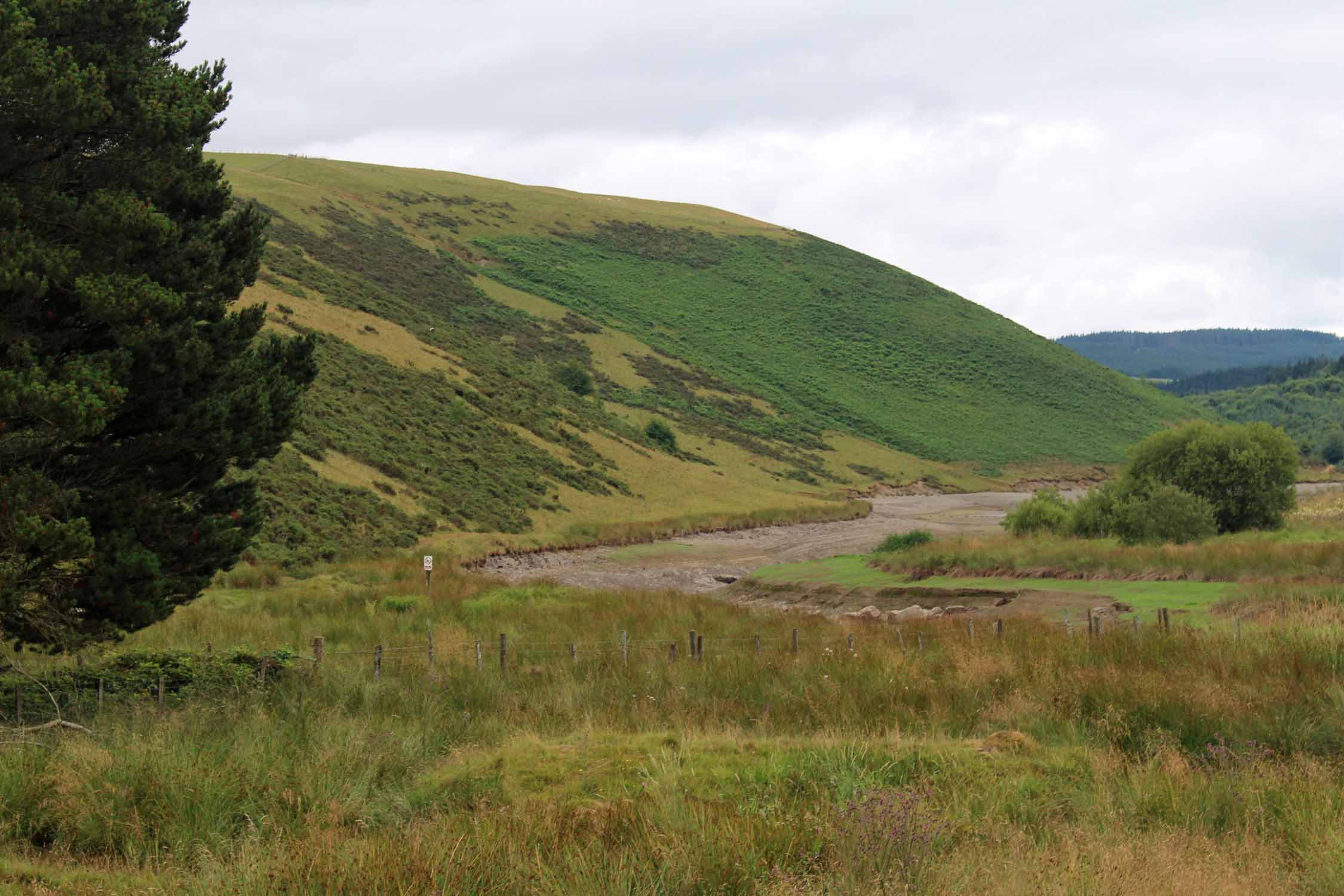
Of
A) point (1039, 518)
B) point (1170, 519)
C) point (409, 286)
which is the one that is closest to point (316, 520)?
point (1039, 518)

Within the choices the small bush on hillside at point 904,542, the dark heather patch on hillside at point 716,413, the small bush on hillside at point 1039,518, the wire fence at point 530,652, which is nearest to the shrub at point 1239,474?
the small bush on hillside at point 1039,518

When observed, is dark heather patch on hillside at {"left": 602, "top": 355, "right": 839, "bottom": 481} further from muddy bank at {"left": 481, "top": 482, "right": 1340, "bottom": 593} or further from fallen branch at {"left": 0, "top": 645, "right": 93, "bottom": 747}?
fallen branch at {"left": 0, "top": 645, "right": 93, "bottom": 747}

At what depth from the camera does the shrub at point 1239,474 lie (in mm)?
41531

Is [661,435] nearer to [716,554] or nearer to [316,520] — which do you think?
[716,554]

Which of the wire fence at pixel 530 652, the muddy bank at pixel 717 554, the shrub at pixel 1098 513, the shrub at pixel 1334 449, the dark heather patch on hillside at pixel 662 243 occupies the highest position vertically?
the dark heather patch on hillside at pixel 662 243

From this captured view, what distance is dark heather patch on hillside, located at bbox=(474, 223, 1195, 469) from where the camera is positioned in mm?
112938

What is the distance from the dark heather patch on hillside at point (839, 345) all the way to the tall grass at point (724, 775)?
77.7 meters

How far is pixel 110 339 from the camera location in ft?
42.2

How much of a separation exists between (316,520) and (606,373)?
62114 millimetres

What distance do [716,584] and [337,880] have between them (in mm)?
34215

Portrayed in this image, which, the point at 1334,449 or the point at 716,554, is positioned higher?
the point at 1334,449

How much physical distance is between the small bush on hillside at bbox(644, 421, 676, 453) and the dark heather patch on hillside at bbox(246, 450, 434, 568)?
113 feet

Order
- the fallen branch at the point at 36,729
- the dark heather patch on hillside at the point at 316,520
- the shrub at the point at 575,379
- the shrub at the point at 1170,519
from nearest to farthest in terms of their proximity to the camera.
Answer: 1. the fallen branch at the point at 36,729
2. the dark heather patch on hillside at the point at 316,520
3. the shrub at the point at 1170,519
4. the shrub at the point at 575,379

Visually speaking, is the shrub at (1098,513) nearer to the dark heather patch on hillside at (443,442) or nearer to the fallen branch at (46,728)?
the dark heather patch on hillside at (443,442)
